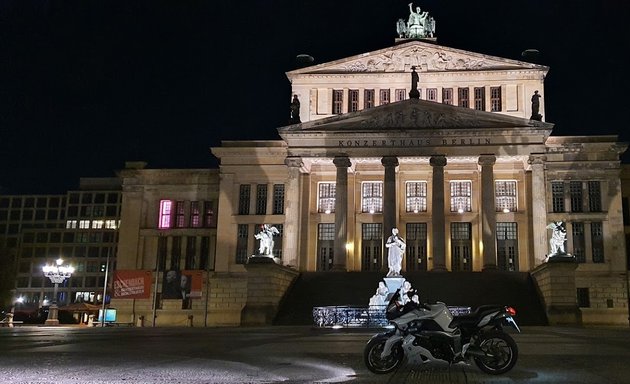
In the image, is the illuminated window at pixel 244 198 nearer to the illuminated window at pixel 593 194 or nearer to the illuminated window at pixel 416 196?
the illuminated window at pixel 416 196

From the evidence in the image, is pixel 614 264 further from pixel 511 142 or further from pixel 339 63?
pixel 339 63

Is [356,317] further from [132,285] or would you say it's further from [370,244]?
[132,285]

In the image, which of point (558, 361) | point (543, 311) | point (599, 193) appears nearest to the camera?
point (558, 361)

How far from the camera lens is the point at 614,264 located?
52.2 meters

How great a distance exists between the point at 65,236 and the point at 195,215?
66.8 meters

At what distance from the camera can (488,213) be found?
162ft

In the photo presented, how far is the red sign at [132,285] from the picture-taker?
55094 millimetres

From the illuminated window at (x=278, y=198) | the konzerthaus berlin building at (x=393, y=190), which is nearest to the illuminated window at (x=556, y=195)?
the konzerthaus berlin building at (x=393, y=190)

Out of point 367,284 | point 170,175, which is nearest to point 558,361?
point 367,284

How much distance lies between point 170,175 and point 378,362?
170ft

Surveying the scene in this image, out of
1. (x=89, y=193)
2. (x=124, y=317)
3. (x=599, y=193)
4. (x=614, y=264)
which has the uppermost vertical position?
(x=89, y=193)

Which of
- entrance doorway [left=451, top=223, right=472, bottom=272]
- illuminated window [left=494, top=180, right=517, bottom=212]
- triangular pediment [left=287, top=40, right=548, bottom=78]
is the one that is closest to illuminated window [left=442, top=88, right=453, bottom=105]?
triangular pediment [left=287, top=40, right=548, bottom=78]

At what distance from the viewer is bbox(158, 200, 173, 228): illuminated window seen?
60.3 m

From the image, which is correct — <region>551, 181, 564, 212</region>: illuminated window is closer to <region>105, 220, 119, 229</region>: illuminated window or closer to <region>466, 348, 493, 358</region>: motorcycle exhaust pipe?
<region>466, 348, 493, 358</region>: motorcycle exhaust pipe
